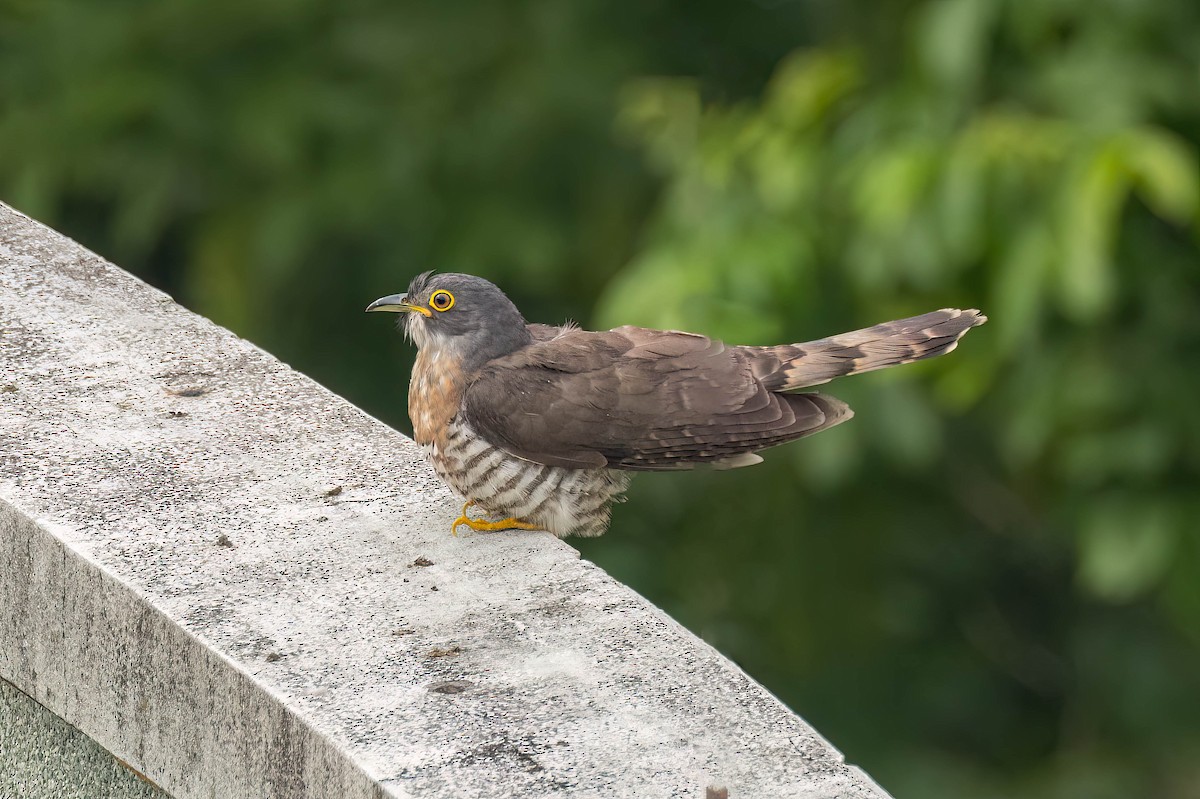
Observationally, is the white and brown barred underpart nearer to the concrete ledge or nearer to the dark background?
the concrete ledge

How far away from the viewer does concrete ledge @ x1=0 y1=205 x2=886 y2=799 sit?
2074 mm

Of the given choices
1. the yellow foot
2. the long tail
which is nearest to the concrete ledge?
the yellow foot

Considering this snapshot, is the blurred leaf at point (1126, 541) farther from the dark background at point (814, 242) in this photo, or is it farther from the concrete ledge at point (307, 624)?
the concrete ledge at point (307, 624)

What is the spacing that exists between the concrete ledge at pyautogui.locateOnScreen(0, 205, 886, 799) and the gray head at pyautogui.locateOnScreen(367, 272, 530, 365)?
15.2 inches

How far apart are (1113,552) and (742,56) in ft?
10.2

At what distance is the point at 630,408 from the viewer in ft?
10.4

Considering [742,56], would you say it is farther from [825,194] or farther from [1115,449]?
[1115,449]

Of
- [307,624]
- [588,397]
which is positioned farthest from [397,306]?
[307,624]

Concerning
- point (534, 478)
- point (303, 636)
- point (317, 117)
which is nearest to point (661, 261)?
point (534, 478)

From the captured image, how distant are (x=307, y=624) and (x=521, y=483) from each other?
86 centimetres

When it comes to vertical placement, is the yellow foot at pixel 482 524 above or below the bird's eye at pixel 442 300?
below

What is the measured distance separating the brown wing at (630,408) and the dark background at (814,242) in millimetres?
1175

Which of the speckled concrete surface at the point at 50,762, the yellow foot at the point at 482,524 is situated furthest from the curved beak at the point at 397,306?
the speckled concrete surface at the point at 50,762

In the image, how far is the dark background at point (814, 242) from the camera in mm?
4598
